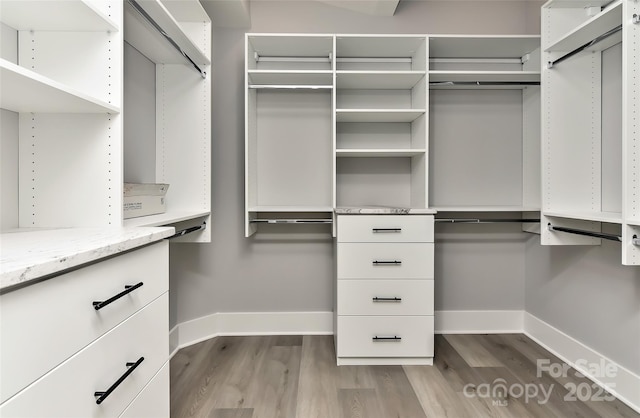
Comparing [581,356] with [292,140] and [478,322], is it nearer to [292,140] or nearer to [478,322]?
[478,322]

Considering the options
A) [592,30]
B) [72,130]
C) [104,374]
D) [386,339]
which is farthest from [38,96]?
[592,30]

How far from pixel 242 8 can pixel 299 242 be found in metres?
1.55

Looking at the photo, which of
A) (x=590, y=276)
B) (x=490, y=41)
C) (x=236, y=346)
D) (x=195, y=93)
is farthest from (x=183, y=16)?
(x=590, y=276)

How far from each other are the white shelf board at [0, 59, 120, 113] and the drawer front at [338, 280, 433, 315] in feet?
4.79

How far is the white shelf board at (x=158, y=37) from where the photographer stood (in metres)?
1.43

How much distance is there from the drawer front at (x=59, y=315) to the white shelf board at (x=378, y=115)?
1.56 m

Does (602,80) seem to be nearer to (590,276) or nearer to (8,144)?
(590,276)

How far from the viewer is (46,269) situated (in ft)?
2.10

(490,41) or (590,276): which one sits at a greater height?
(490,41)

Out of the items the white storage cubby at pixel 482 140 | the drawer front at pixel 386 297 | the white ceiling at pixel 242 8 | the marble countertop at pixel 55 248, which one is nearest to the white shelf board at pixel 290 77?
the white ceiling at pixel 242 8

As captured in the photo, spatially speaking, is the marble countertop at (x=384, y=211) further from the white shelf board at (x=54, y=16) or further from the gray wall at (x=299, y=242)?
→ the white shelf board at (x=54, y=16)

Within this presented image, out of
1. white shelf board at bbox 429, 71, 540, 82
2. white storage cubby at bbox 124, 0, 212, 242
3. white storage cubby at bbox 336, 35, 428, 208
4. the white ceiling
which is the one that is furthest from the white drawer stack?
the white ceiling

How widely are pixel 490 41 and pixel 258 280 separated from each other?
220 centimetres

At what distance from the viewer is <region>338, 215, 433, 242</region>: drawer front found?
2041 millimetres
